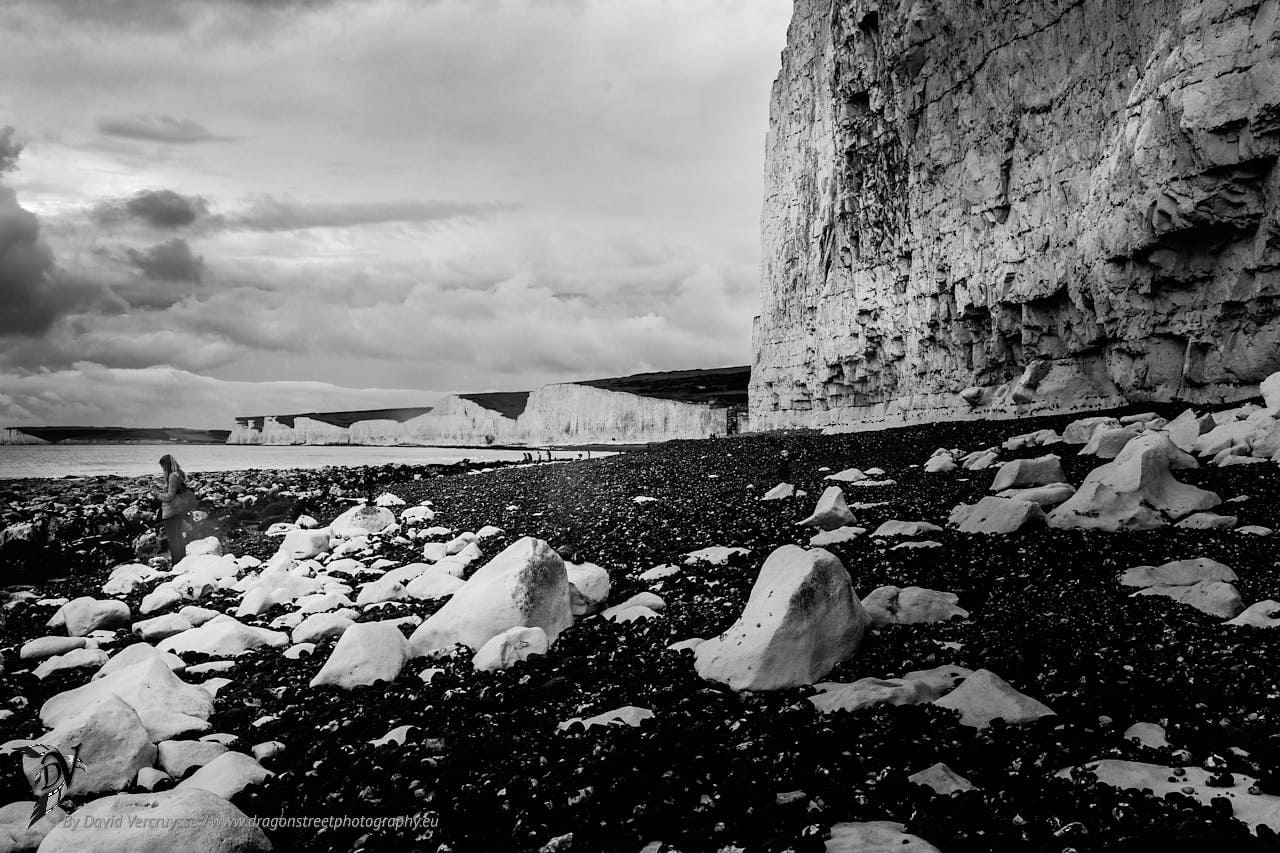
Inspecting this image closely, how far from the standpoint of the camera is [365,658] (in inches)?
215

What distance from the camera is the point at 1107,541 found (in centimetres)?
658

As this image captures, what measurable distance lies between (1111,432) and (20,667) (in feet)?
48.2

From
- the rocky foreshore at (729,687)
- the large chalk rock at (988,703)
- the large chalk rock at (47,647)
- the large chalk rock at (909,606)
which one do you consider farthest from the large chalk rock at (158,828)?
the large chalk rock at (47,647)

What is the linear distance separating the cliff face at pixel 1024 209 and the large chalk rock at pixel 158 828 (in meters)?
18.4

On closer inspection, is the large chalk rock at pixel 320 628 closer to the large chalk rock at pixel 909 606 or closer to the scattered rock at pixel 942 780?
the large chalk rock at pixel 909 606

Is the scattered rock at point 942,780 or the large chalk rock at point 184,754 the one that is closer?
the scattered rock at point 942,780

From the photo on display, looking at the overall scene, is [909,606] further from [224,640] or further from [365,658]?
[224,640]

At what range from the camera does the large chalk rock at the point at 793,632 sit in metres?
4.45

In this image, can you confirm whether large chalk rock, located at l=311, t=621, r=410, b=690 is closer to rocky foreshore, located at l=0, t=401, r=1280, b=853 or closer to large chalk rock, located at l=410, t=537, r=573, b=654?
rocky foreshore, located at l=0, t=401, r=1280, b=853

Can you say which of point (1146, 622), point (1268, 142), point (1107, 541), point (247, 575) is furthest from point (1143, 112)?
point (247, 575)

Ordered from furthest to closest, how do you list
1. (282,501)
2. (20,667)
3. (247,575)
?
(282,501)
(247,575)
(20,667)

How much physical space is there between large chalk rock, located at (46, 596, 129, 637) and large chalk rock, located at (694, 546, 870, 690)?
641cm

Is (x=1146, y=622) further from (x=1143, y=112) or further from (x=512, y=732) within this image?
(x=1143, y=112)

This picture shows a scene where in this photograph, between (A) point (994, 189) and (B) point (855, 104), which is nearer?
(A) point (994, 189)
